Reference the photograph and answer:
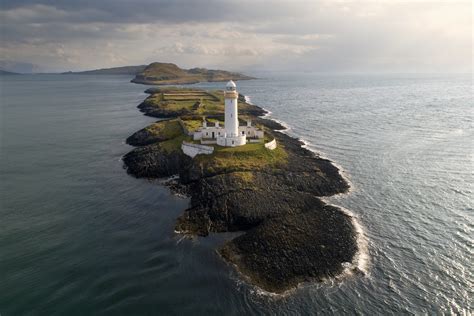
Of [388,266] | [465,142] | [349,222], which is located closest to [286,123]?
[465,142]

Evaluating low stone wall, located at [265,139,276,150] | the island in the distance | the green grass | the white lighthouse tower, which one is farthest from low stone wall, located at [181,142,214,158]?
low stone wall, located at [265,139,276,150]

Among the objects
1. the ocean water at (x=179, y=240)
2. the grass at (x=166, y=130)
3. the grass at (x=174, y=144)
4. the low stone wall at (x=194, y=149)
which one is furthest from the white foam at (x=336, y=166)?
the grass at (x=166, y=130)

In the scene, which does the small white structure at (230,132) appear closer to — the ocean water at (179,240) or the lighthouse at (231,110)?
the lighthouse at (231,110)

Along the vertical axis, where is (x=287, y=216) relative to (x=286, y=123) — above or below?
below

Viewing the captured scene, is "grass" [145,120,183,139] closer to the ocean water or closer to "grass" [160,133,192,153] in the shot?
the ocean water

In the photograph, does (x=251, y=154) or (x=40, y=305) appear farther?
(x=251, y=154)

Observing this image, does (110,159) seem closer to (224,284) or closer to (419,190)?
(224,284)
